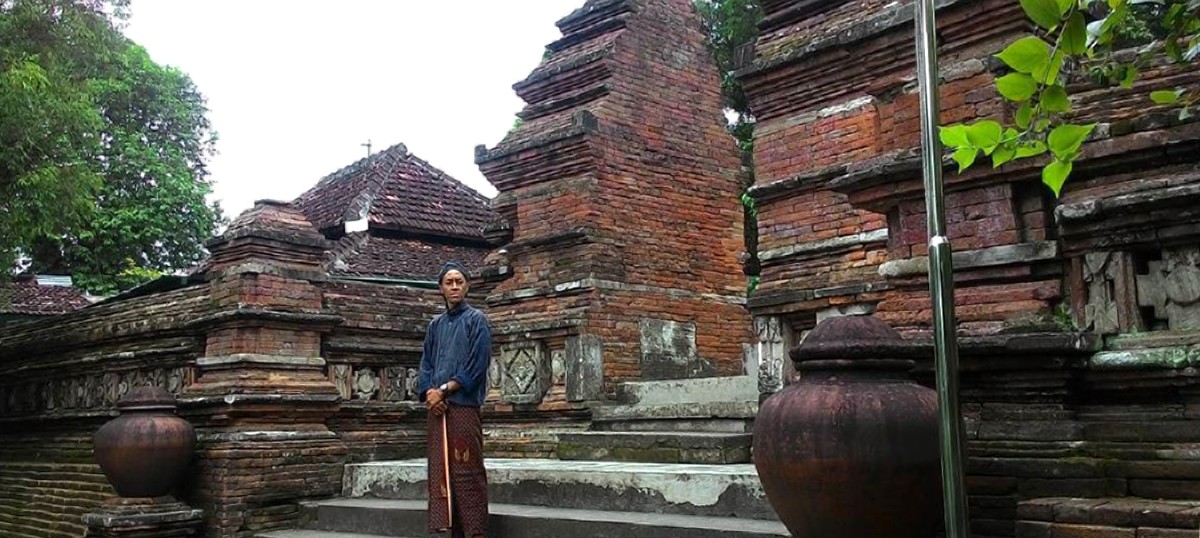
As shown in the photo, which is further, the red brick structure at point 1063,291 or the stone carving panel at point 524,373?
the stone carving panel at point 524,373

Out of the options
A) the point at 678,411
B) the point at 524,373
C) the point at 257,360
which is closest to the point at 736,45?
the point at 524,373

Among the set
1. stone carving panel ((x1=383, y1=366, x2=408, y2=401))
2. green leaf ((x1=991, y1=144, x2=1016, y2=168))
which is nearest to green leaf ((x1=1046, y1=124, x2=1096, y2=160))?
green leaf ((x1=991, y1=144, x2=1016, y2=168))

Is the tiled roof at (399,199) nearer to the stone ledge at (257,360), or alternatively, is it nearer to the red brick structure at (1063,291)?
the stone ledge at (257,360)

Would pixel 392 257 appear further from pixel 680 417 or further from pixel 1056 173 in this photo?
pixel 1056 173

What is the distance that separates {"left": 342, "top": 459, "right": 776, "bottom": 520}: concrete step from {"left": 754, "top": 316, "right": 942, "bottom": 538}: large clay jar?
5.82ft

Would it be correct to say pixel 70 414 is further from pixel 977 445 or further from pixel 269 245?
pixel 977 445

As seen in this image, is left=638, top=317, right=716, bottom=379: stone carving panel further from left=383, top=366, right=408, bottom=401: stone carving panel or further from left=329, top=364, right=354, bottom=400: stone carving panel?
left=329, top=364, right=354, bottom=400: stone carving panel

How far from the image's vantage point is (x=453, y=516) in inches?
226

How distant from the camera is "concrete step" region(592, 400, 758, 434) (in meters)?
7.18

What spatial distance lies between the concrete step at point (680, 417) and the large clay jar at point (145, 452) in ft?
10.4

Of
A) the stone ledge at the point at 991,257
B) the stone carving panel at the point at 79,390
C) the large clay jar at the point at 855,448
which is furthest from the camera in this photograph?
the stone carving panel at the point at 79,390

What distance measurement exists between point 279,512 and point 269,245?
2.08 meters

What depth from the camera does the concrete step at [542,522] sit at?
16.8ft

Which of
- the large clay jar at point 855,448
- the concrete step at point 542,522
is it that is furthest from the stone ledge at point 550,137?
the large clay jar at point 855,448
